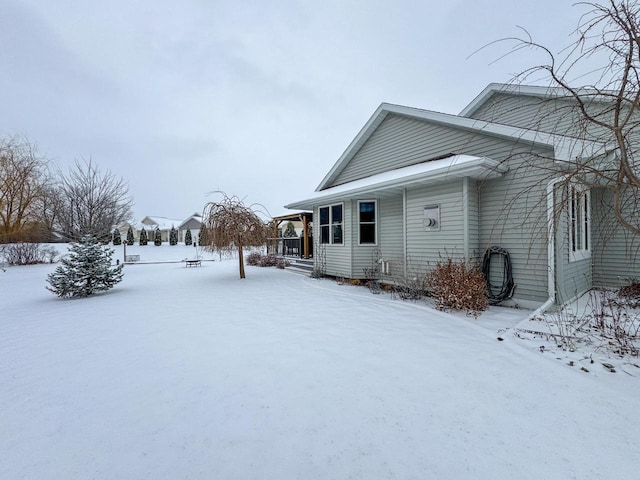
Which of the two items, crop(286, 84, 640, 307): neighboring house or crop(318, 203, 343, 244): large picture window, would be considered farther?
crop(318, 203, 343, 244): large picture window

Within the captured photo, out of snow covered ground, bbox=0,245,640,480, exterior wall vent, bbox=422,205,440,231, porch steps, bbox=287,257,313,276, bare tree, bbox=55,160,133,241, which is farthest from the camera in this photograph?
bare tree, bbox=55,160,133,241

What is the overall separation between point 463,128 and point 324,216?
5737 mm

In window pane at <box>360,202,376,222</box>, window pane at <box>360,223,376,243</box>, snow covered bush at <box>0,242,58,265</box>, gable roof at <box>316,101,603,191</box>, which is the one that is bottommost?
snow covered bush at <box>0,242,58,265</box>

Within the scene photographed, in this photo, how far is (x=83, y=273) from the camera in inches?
327

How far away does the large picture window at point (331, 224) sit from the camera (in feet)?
33.6

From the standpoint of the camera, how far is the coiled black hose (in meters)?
6.32

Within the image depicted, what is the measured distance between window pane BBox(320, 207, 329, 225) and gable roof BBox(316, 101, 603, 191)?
6.22 ft

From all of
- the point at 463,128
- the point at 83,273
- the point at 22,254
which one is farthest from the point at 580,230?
the point at 22,254

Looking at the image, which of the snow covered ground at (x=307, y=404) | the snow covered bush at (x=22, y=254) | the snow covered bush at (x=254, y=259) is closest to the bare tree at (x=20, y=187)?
the snow covered bush at (x=22, y=254)

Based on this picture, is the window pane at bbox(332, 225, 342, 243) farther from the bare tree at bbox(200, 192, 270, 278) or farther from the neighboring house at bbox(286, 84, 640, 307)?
the bare tree at bbox(200, 192, 270, 278)

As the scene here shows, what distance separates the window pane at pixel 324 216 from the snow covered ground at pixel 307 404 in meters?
6.25

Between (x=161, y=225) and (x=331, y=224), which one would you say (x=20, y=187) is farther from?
(x=161, y=225)

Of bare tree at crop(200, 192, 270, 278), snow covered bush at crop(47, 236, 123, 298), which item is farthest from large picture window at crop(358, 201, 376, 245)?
snow covered bush at crop(47, 236, 123, 298)

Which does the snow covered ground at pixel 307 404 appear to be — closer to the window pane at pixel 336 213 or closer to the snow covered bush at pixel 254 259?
the window pane at pixel 336 213
